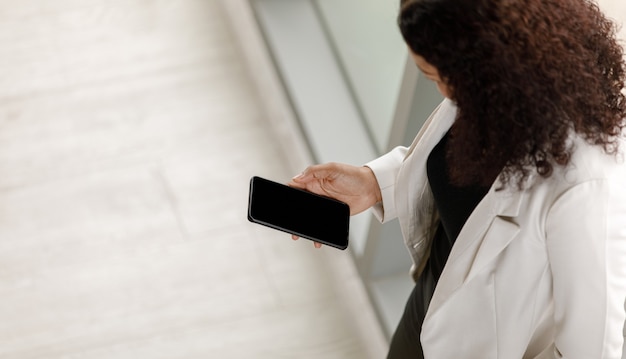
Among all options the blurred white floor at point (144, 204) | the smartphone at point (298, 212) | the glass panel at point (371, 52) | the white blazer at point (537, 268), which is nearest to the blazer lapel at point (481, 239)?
the white blazer at point (537, 268)

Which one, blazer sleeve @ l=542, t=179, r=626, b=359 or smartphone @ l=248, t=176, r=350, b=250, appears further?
smartphone @ l=248, t=176, r=350, b=250

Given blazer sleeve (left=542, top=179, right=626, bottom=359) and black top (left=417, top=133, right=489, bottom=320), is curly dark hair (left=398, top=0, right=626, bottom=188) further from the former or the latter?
black top (left=417, top=133, right=489, bottom=320)

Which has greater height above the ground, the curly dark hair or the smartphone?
the curly dark hair

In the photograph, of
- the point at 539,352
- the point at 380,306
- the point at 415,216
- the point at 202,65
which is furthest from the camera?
the point at 202,65

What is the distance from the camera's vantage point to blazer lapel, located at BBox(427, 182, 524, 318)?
1.17m

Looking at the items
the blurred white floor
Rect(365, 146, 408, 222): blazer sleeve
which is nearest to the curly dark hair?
Rect(365, 146, 408, 222): blazer sleeve

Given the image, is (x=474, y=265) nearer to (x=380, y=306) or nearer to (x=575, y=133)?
(x=575, y=133)

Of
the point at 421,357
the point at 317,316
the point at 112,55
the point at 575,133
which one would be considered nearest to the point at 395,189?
the point at 421,357

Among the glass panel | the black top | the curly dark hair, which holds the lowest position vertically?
the glass panel

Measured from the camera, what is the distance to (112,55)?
9.95 ft

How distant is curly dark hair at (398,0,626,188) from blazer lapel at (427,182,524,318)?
7cm

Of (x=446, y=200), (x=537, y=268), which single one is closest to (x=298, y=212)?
(x=446, y=200)

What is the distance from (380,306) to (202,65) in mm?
A: 1185

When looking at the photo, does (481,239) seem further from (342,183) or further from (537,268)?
(342,183)
